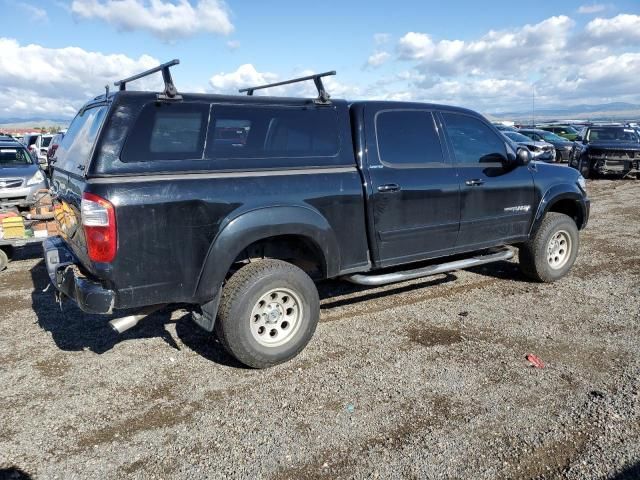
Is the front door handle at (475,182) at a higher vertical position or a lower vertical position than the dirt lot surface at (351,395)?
higher

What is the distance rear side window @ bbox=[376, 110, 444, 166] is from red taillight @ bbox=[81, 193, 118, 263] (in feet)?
7.37

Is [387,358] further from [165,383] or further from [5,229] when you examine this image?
[5,229]

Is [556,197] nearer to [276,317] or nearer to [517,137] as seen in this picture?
[276,317]

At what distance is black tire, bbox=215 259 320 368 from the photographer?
11.9 feet

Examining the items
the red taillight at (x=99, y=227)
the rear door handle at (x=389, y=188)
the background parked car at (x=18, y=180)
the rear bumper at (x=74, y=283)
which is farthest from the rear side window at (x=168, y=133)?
the background parked car at (x=18, y=180)

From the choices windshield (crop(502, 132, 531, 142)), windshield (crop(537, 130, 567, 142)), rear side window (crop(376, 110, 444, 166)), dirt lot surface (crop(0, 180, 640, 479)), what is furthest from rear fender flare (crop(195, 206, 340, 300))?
windshield (crop(537, 130, 567, 142))

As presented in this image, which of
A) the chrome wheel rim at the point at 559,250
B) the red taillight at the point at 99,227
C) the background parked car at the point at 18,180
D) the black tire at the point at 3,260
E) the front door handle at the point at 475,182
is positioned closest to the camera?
the red taillight at the point at 99,227

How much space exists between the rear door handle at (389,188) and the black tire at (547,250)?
84.6 inches

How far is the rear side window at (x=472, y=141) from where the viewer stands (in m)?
4.98

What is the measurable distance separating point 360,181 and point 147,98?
68.2 inches

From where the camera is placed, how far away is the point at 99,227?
3.16 metres

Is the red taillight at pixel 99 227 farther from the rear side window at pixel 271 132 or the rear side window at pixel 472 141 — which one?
the rear side window at pixel 472 141

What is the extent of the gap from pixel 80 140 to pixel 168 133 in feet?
2.73

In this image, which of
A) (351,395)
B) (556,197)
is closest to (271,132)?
(351,395)
